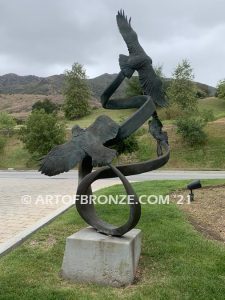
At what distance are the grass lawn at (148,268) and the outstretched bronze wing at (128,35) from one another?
3207 millimetres

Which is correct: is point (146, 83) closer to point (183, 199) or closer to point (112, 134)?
point (112, 134)

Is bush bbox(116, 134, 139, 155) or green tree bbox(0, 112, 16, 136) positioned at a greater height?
green tree bbox(0, 112, 16, 136)

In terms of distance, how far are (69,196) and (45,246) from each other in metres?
6.77

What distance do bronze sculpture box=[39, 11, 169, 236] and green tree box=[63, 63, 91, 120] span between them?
150 feet

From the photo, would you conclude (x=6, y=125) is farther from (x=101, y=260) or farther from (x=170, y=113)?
(x=101, y=260)

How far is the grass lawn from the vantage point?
5.18m

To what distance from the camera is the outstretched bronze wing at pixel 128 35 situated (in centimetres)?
656

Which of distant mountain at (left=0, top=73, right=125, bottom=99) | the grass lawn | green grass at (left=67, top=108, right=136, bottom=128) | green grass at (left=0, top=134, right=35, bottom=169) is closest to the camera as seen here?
the grass lawn

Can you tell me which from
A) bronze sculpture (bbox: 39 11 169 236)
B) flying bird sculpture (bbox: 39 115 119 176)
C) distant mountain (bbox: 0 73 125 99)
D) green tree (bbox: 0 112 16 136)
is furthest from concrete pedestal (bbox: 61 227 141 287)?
distant mountain (bbox: 0 73 125 99)

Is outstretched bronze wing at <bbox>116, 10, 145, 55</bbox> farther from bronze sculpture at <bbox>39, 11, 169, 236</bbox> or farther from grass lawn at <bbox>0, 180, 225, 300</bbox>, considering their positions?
grass lawn at <bbox>0, 180, 225, 300</bbox>

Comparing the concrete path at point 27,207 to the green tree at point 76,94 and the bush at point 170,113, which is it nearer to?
the bush at point 170,113

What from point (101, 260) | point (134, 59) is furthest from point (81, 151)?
point (134, 59)

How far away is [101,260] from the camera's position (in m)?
5.74

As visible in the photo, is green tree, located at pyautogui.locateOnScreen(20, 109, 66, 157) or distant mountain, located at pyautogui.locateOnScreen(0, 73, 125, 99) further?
distant mountain, located at pyautogui.locateOnScreen(0, 73, 125, 99)
